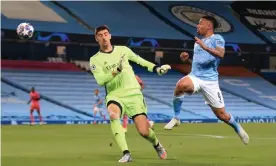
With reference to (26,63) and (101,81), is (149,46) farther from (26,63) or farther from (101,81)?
(101,81)

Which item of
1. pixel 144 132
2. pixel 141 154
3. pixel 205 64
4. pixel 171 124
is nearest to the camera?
pixel 144 132

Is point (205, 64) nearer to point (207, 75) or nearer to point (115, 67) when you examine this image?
point (207, 75)

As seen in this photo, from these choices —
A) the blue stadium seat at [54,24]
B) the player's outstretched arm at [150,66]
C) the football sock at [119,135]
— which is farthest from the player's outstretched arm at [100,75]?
the blue stadium seat at [54,24]

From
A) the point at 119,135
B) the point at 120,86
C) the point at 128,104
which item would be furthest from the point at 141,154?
the point at 120,86

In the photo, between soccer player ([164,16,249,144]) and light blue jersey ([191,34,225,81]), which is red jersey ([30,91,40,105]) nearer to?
soccer player ([164,16,249,144])

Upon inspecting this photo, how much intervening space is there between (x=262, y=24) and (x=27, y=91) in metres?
19.9

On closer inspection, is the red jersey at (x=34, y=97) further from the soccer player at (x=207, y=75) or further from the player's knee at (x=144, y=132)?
the player's knee at (x=144, y=132)

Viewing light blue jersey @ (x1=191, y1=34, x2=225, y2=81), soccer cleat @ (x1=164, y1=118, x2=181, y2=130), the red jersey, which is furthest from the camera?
the red jersey

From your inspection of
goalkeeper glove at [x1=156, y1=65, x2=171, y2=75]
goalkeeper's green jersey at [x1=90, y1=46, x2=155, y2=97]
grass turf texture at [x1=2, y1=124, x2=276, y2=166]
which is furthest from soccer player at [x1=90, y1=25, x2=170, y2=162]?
grass turf texture at [x1=2, y1=124, x2=276, y2=166]

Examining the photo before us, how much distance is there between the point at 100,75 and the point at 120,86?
0.44m

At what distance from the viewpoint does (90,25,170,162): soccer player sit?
11.0m

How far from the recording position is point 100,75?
11.0m

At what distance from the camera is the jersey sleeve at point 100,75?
10.9 metres

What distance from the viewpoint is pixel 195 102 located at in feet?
138
